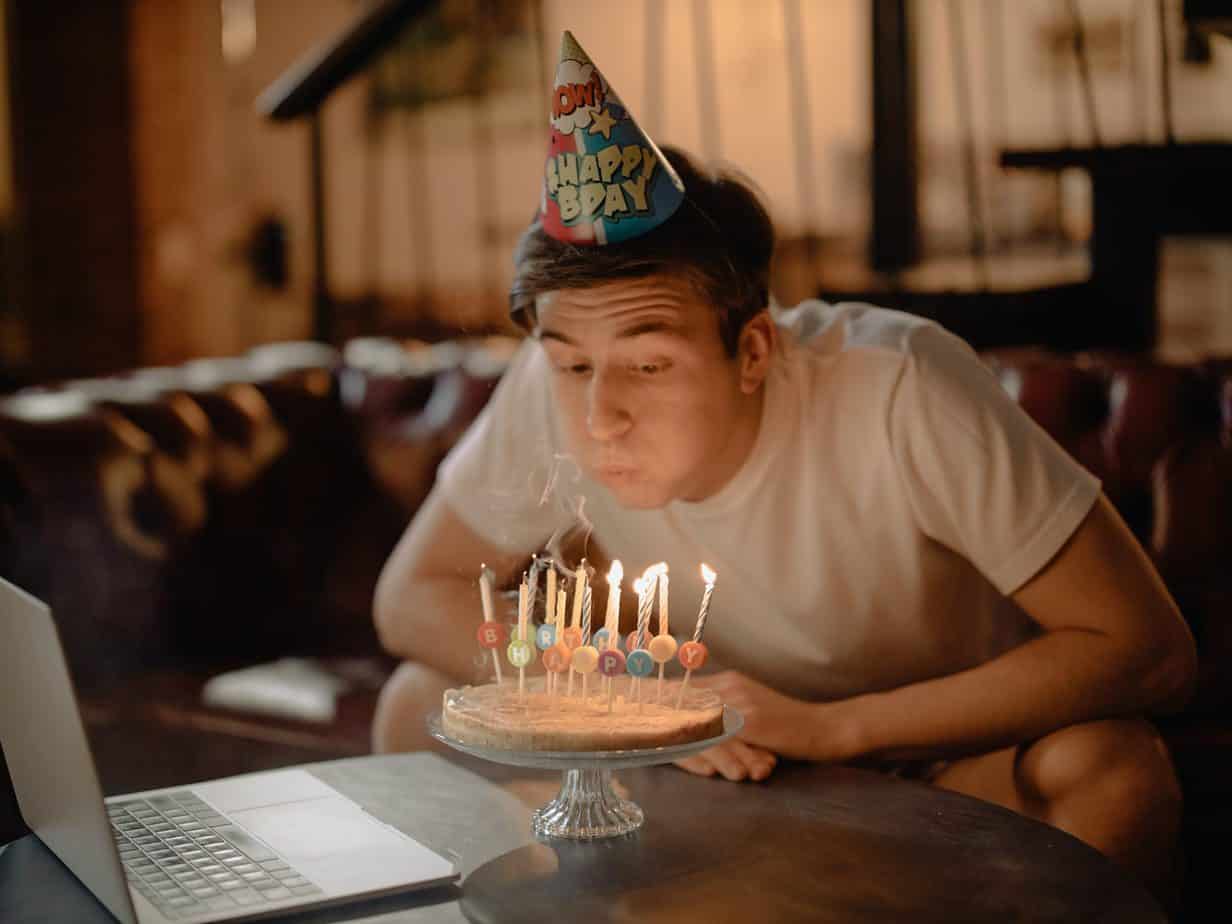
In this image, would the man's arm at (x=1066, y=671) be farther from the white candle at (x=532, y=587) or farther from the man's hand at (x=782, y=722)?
the white candle at (x=532, y=587)

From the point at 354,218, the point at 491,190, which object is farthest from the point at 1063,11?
the point at 354,218

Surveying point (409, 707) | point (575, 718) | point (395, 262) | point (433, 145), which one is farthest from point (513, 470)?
point (433, 145)

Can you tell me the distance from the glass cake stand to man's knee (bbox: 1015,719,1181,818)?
16.1 inches

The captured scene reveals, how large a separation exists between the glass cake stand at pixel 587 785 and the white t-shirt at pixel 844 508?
17.2 inches

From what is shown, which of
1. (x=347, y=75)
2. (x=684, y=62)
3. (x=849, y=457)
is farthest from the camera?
(x=684, y=62)

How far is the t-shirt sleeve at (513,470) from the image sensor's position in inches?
70.8

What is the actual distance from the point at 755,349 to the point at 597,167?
0.31 meters

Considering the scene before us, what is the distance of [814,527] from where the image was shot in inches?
67.0

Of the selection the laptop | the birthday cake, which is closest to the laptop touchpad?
the laptop

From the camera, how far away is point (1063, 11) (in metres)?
4.54

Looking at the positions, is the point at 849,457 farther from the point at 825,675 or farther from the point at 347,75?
the point at 347,75

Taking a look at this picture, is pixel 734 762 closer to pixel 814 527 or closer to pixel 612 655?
pixel 612 655

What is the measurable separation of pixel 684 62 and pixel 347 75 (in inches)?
81.2

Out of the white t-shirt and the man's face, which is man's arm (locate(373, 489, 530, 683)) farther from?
the man's face
